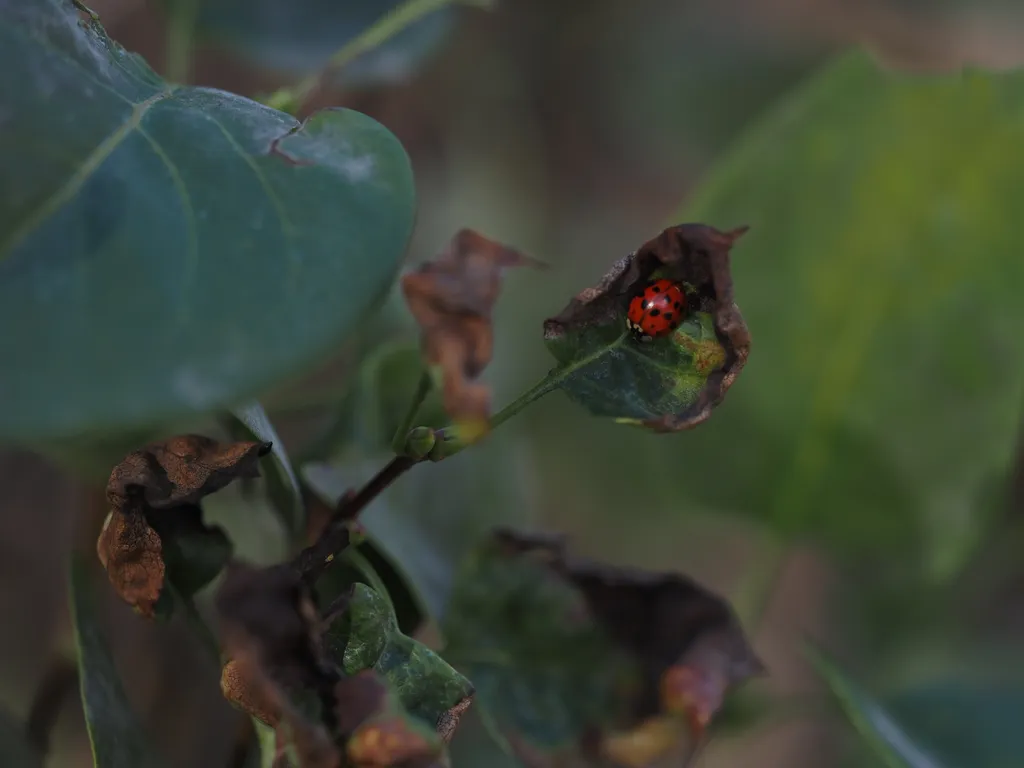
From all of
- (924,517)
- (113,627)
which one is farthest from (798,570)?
(113,627)

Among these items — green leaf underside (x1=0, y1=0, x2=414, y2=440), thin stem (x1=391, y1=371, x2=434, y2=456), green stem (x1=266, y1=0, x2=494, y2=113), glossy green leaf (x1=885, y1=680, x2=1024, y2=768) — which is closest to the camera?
green leaf underside (x1=0, y1=0, x2=414, y2=440)

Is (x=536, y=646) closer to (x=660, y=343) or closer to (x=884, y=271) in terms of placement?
(x=660, y=343)

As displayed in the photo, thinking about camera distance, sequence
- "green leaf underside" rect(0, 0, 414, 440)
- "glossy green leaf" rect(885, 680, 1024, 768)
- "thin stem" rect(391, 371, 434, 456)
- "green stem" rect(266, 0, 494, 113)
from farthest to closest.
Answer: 1. "glossy green leaf" rect(885, 680, 1024, 768)
2. "green stem" rect(266, 0, 494, 113)
3. "thin stem" rect(391, 371, 434, 456)
4. "green leaf underside" rect(0, 0, 414, 440)

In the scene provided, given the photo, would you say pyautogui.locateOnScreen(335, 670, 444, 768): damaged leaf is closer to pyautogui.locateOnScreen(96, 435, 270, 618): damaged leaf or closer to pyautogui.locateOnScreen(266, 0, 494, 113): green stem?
pyautogui.locateOnScreen(96, 435, 270, 618): damaged leaf

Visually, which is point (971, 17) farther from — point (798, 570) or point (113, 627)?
point (113, 627)

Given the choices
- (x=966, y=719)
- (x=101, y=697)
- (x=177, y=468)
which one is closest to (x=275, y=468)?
(x=177, y=468)

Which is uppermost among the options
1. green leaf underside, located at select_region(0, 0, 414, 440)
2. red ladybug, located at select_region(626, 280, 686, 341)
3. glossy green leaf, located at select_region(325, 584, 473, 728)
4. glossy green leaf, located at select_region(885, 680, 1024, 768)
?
red ladybug, located at select_region(626, 280, 686, 341)

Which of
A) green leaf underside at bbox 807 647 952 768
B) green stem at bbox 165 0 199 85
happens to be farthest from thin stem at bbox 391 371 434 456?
green stem at bbox 165 0 199 85
